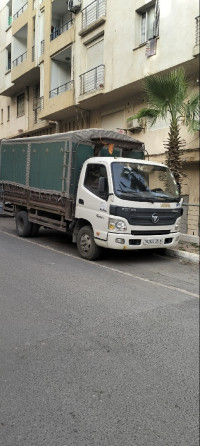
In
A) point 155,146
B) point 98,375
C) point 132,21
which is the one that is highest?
point 132,21

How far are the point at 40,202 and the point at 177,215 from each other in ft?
10.7

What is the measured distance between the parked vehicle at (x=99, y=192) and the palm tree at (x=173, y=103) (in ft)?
3.05

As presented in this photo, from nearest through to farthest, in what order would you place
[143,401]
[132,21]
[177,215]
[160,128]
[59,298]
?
[143,401] < [59,298] < [177,215] < [132,21] < [160,128]

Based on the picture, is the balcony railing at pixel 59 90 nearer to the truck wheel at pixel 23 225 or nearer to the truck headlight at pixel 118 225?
the truck wheel at pixel 23 225

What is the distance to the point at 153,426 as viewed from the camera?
7.09 ft

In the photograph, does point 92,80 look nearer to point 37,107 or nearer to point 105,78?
point 105,78

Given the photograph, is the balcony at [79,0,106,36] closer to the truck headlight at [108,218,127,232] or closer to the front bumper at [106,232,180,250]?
the truck headlight at [108,218,127,232]

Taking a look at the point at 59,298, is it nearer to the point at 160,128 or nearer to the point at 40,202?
the point at 40,202

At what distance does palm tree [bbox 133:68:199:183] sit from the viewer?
26.6 feet

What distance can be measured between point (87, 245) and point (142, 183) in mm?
1596

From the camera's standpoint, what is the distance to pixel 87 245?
7.13 metres

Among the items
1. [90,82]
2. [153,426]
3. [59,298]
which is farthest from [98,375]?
[90,82]

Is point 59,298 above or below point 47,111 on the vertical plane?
below

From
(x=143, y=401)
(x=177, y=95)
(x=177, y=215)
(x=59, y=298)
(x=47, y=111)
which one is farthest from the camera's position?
(x=47, y=111)
